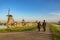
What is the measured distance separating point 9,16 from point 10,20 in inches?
85.8

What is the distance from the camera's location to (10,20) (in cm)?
6600

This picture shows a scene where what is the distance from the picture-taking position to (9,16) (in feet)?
221
